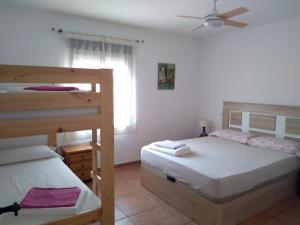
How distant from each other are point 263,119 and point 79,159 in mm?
3163

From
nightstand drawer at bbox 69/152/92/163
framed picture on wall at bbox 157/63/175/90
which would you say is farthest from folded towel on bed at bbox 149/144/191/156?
framed picture on wall at bbox 157/63/175/90

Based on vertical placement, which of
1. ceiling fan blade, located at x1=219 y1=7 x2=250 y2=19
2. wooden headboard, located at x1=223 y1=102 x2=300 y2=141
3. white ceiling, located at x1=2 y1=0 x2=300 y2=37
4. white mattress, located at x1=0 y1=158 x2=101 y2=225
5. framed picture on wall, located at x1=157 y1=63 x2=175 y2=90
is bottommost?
white mattress, located at x1=0 y1=158 x2=101 y2=225

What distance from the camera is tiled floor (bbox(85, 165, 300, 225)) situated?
255 cm

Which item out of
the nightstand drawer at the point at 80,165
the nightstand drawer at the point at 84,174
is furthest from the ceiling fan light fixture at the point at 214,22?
the nightstand drawer at the point at 84,174

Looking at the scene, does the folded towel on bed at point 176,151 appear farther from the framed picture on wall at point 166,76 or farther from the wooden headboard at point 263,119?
the framed picture on wall at point 166,76

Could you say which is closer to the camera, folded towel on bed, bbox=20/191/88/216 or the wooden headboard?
folded towel on bed, bbox=20/191/88/216

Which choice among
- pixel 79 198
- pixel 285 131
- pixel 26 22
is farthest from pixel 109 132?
pixel 285 131

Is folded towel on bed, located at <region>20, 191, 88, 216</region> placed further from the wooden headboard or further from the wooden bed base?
the wooden headboard

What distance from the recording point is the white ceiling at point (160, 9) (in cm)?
293

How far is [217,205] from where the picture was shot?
7.55 feet

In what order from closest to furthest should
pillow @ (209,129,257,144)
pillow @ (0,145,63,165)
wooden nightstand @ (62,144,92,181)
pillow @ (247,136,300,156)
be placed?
pillow @ (0,145,63,165), pillow @ (247,136,300,156), wooden nightstand @ (62,144,92,181), pillow @ (209,129,257,144)

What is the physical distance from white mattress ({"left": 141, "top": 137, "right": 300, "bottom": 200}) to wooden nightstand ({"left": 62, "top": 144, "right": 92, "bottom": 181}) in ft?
2.96

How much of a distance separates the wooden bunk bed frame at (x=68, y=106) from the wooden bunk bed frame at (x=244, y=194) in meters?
1.13

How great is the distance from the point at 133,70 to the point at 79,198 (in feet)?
9.44
